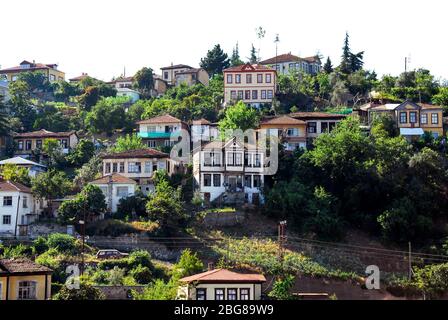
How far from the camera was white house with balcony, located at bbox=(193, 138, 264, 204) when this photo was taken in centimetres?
6003

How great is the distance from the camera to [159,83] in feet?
325

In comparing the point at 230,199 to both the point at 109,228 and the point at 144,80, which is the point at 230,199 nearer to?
the point at 109,228

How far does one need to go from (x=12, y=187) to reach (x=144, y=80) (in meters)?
43.4

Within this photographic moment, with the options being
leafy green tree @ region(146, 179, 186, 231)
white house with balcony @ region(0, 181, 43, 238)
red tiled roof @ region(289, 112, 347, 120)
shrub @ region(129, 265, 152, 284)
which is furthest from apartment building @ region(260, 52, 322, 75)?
shrub @ region(129, 265, 152, 284)

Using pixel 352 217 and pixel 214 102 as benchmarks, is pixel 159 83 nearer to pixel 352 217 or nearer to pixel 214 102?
pixel 214 102

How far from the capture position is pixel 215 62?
98562 mm

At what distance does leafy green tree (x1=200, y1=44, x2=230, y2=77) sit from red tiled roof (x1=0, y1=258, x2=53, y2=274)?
62151 millimetres

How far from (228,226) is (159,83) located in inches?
1806

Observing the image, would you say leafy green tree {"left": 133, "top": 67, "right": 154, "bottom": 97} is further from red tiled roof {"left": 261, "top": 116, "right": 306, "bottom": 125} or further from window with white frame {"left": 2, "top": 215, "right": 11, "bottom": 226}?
window with white frame {"left": 2, "top": 215, "right": 11, "bottom": 226}

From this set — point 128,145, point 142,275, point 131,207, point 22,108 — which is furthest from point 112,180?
point 22,108

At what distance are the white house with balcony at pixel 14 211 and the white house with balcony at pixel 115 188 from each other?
5.15 metres

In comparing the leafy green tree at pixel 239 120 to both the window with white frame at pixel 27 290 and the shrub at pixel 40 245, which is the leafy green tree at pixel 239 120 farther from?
the window with white frame at pixel 27 290
